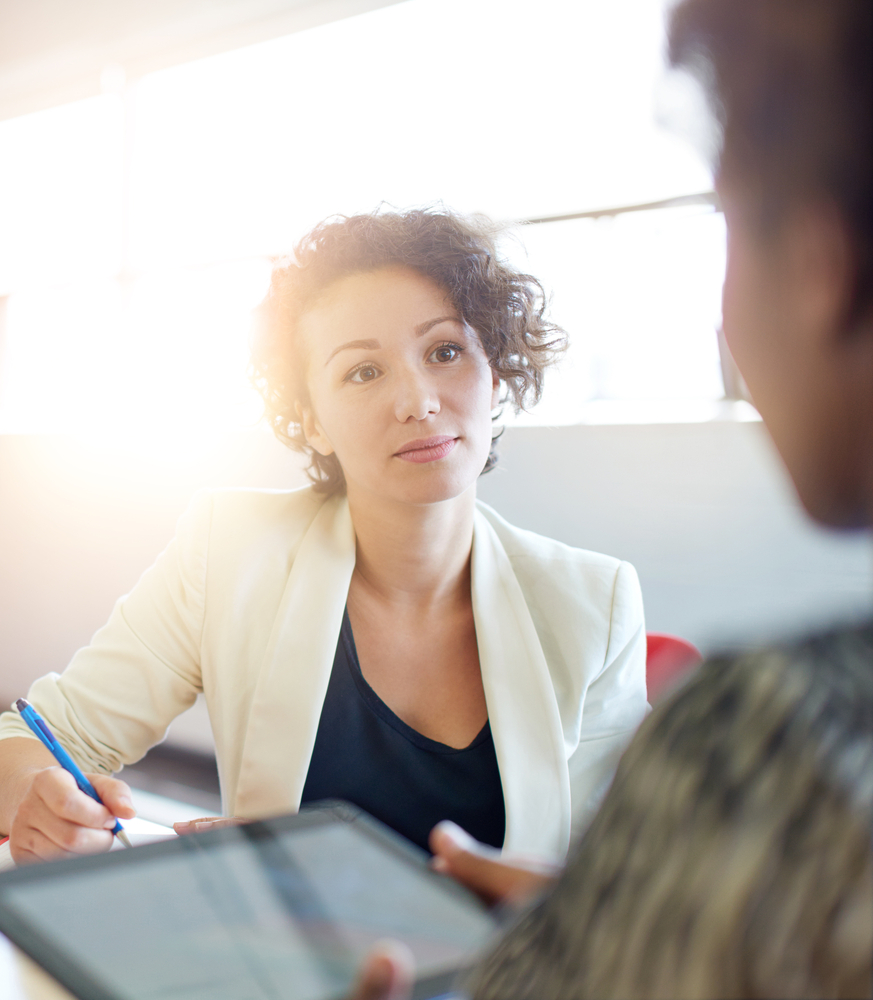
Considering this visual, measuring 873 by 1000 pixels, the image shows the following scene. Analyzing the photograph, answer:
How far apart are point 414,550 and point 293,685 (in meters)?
0.31

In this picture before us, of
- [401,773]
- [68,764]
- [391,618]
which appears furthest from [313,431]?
[68,764]

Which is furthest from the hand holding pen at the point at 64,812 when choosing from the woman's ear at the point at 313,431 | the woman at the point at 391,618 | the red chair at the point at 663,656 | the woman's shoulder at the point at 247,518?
the red chair at the point at 663,656

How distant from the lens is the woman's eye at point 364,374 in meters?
1.32

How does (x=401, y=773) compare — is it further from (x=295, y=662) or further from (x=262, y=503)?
(x=262, y=503)

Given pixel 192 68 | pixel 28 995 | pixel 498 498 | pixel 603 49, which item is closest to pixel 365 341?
pixel 28 995

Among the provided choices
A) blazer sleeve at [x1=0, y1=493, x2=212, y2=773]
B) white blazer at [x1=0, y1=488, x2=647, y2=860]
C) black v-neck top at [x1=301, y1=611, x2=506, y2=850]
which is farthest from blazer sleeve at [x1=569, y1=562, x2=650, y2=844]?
blazer sleeve at [x1=0, y1=493, x2=212, y2=773]

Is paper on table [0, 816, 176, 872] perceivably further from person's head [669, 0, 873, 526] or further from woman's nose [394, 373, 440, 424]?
person's head [669, 0, 873, 526]

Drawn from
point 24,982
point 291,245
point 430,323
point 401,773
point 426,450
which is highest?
point 291,245

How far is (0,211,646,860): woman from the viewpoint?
1199 millimetres

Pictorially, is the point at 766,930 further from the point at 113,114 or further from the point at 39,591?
the point at 113,114

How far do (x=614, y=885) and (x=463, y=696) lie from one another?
1.00 metres

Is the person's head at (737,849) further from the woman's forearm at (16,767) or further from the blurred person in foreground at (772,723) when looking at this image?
the woman's forearm at (16,767)

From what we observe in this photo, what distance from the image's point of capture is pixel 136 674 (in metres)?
1.26

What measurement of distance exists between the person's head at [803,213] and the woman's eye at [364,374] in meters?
0.96
